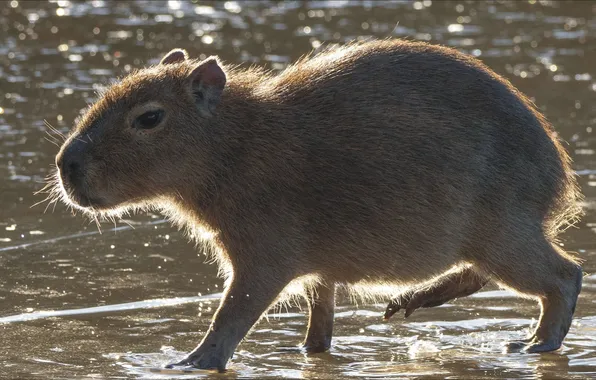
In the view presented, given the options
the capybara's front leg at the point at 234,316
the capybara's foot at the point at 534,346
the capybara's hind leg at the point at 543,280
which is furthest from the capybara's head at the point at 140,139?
the capybara's foot at the point at 534,346

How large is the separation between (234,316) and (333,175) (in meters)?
0.92

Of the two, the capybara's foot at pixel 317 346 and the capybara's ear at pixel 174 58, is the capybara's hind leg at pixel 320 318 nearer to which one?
the capybara's foot at pixel 317 346

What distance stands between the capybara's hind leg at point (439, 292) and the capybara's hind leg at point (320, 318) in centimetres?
37

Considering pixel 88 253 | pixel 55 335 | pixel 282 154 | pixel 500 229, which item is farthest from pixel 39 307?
pixel 500 229

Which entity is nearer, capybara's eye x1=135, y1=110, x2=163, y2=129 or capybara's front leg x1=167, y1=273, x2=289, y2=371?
capybara's front leg x1=167, y1=273, x2=289, y2=371

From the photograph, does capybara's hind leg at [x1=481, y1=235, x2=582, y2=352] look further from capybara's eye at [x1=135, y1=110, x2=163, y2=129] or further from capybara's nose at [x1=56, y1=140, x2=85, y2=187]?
capybara's nose at [x1=56, y1=140, x2=85, y2=187]

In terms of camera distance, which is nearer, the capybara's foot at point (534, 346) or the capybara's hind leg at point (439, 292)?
the capybara's foot at point (534, 346)

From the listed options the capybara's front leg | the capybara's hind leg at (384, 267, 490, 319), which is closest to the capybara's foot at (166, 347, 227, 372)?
the capybara's front leg

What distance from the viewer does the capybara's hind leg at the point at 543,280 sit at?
7.27 metres

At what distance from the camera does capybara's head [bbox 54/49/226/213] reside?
682cm

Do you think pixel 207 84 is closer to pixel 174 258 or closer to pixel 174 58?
pixel 174 58

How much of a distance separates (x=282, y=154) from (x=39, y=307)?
1.74m

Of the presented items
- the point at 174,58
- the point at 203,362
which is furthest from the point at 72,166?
the point at 203,362

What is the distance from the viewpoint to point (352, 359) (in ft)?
23.1
